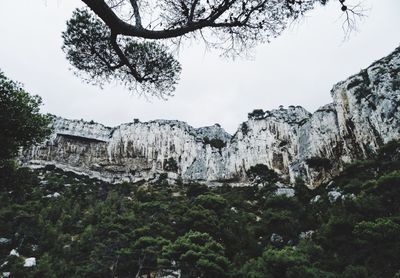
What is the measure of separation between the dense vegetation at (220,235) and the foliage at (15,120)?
1720mm

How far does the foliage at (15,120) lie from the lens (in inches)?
444

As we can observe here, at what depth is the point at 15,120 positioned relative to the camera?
11.4 m

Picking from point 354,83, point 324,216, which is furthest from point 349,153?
point 324,216

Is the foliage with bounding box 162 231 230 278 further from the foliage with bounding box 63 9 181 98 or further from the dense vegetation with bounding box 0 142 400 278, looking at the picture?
the foliage with bounding box 63 9 181 98

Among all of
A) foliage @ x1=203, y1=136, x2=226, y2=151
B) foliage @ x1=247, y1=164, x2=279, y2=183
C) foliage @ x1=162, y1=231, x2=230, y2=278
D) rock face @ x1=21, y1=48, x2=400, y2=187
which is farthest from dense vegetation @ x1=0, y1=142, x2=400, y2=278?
foliage @ x1=203, y1=136, x2=226, y2=151

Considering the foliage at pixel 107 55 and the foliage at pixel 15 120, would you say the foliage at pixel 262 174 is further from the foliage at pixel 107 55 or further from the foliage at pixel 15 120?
the foliage at pixel 107 55

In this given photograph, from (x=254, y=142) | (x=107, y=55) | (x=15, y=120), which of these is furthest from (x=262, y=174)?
(x=107, y=55)

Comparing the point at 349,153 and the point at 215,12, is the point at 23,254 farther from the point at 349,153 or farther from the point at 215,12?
the point at 349,153

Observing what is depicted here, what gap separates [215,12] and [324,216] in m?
22.6

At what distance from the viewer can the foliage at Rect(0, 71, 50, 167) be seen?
11289 millimetres

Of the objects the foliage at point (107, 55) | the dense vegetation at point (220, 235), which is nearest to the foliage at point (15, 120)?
the dense vegetation at point (220, 235)

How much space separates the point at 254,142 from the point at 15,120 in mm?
47329

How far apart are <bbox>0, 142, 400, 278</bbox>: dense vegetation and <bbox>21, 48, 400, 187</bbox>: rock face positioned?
6437 mm

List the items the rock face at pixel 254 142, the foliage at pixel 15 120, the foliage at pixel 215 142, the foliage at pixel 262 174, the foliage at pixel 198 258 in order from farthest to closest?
1. the foliage at pixel 215 142
2. the foliage at pixel 262 174
3. the rock face at pixel 254 142
4. the foliage at pixel 198 258
5. the foliage at pixel 15 120
